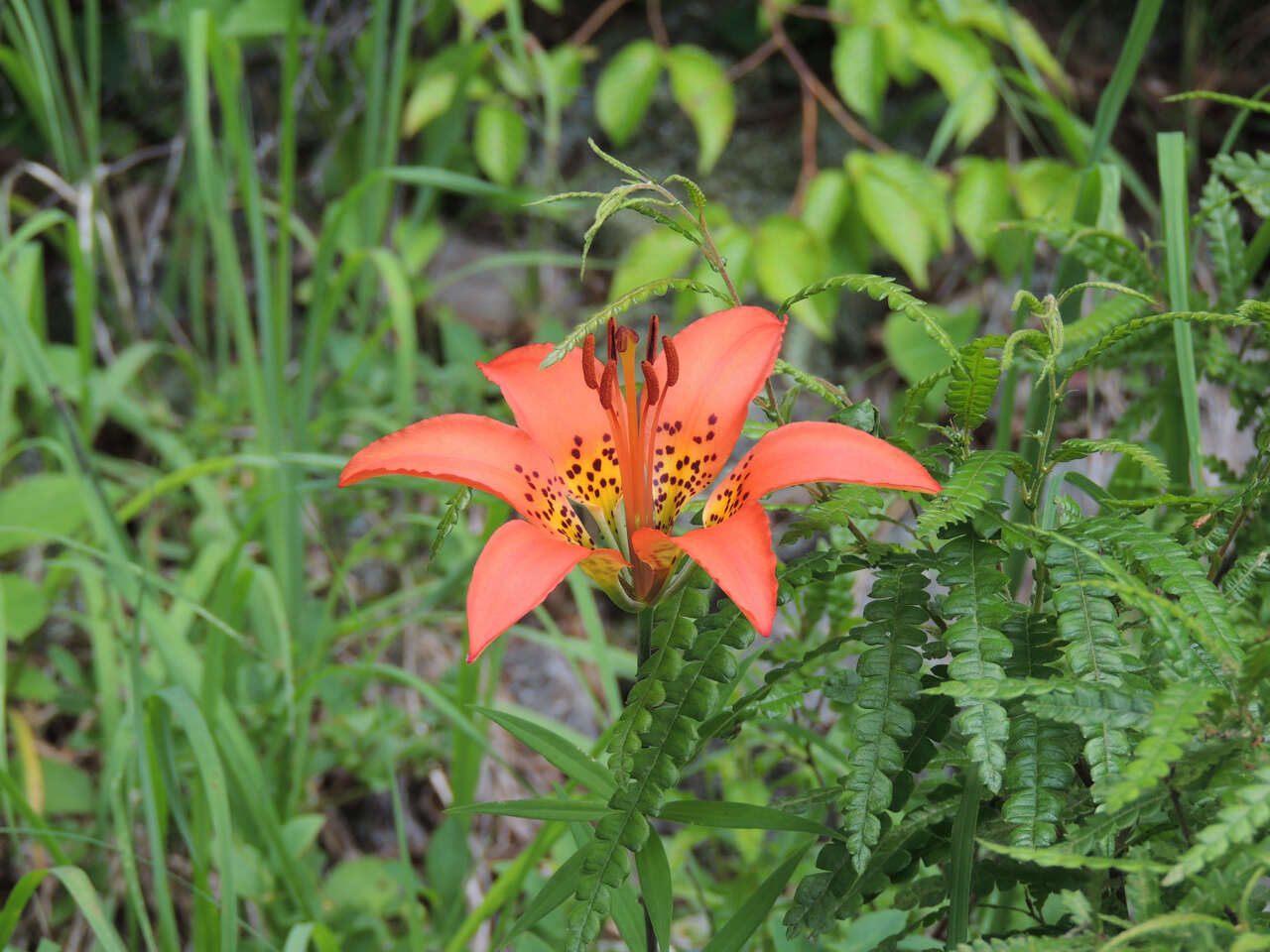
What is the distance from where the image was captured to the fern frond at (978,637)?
0.74m

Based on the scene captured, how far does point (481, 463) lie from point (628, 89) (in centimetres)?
192

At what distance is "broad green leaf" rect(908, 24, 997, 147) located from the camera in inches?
90.2

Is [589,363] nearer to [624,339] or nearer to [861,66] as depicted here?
[624,339]

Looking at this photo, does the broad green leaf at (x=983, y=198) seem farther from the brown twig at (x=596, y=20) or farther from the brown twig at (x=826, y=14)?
the brown twig at (x=596, y=20)

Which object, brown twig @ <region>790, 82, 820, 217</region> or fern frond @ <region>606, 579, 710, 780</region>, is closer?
fern frond @ <region>606, 579, 710, 780</region>

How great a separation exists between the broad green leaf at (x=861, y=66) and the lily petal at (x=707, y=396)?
1.68 meters

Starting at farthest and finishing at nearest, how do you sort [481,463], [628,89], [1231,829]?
[628,89], [481,463], [1231,829]

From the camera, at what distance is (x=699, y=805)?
92 cm

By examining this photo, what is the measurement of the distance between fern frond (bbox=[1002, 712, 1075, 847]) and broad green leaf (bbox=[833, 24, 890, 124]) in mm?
1889

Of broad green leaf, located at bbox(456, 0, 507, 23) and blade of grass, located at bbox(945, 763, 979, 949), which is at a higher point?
broad green leaf, located at bbox(456, 0, 507, 23)

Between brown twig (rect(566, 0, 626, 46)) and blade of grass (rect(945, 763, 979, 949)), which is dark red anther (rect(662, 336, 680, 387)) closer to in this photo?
blade of grass (rect(945, 763, 979, 949))

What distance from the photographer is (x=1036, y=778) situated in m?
0.77

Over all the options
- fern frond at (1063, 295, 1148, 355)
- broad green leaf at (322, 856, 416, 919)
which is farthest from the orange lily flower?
broad green leaf at (322, 856, 416, 919)

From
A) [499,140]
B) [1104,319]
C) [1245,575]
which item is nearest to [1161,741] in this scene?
[1245,575]
